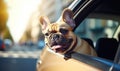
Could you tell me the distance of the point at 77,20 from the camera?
11.1 ft

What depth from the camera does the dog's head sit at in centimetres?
294

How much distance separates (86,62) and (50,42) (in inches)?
11.9

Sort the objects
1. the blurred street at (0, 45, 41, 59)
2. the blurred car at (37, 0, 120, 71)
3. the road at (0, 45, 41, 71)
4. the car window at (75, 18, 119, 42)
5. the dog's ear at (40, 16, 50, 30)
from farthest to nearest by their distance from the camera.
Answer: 1. the blurred street at (0, 45, 41, 59)
2. the road at (0, 45, 41, 71)
3. the car window at (75, 18, 119, 42)
4. the dog's ear at (40, 16, 50, 30)
5. the blurred car at (37, 0, 120, 71)

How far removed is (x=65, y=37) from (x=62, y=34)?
0.09ft

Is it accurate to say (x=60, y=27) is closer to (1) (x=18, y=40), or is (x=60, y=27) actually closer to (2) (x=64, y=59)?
(2) (x=64, y=59)

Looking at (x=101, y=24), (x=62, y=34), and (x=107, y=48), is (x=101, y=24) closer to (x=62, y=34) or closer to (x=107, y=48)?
(x=107, y=48)

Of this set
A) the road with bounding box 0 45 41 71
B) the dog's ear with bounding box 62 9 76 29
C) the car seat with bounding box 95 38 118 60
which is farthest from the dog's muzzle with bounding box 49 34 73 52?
the road with bounding box 0 45 41 71

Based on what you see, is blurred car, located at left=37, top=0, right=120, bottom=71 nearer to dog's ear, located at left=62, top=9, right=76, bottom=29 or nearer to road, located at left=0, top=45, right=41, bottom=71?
dog's ear, located at left=62, top=9, right=76, bottom=29

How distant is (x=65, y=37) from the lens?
2941mm

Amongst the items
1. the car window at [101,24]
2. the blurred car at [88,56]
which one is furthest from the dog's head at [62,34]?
the car window at [101,24]

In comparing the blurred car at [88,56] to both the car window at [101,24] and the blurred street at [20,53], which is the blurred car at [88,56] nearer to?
the car window at [101,24]

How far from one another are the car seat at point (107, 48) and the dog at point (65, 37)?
0.79 meters

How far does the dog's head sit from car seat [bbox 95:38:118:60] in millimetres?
872

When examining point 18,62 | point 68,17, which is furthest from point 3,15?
point 68,17
